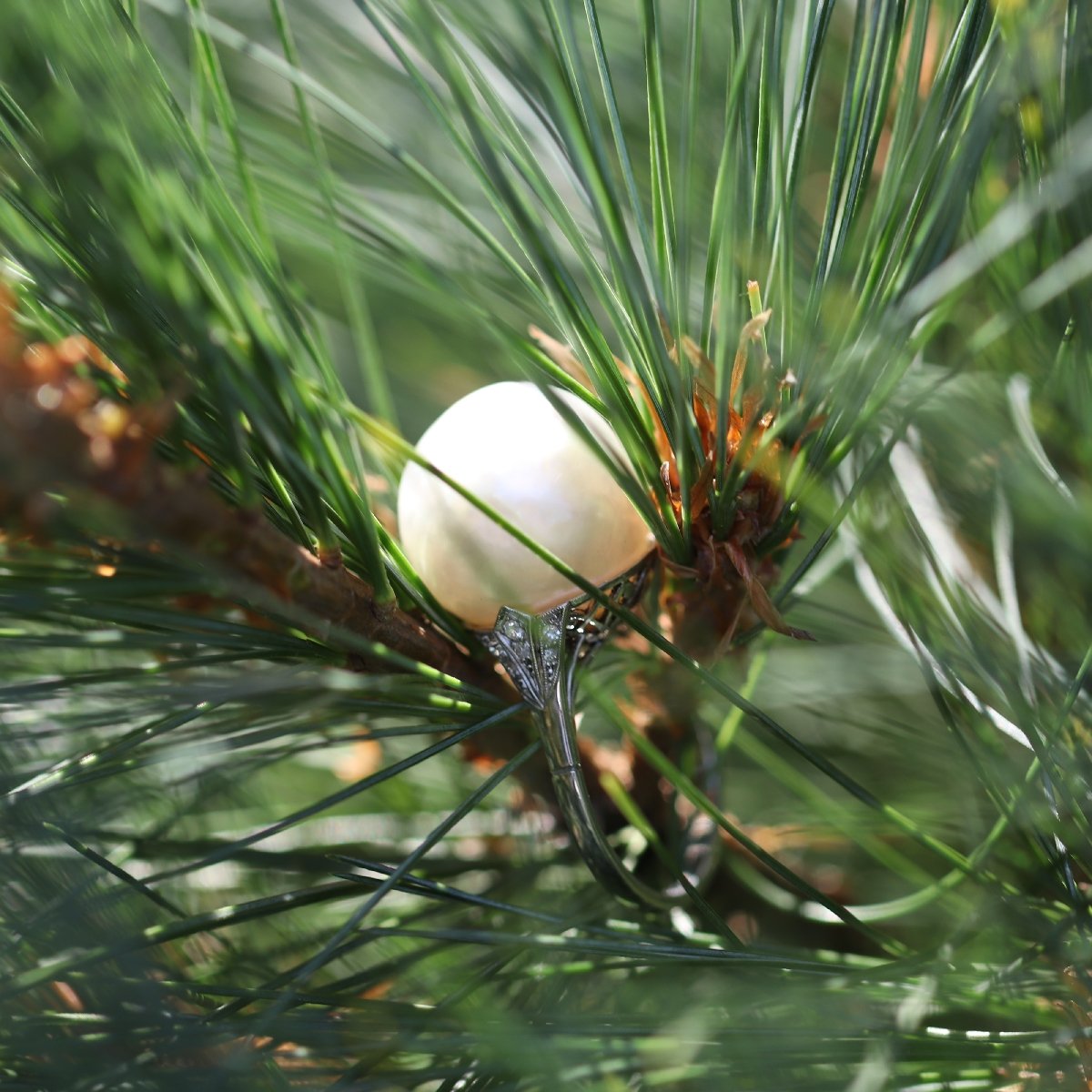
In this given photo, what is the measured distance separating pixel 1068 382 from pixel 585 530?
0.14 m

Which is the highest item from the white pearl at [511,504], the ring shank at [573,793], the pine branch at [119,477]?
the pine branch at [119,477]

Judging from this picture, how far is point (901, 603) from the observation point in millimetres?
293

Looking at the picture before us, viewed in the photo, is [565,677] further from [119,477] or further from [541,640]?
[119,477]

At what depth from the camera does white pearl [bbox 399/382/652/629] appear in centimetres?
27

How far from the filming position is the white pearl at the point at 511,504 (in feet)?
0.89

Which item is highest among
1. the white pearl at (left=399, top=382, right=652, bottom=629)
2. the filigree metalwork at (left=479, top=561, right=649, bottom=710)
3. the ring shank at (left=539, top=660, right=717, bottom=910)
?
the white pearl at (left=399, top=382, right=652, bottom=629)

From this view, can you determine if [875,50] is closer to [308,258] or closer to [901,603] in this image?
[901,603]

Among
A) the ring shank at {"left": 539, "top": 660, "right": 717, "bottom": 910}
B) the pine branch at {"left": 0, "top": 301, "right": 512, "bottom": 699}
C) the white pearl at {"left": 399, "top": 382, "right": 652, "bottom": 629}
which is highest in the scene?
the pine branch at {"left": 0, "top": 301, "right": 512, "bottom": 699}

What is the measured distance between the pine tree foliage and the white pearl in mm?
12

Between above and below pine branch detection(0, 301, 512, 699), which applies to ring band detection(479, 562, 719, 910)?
below

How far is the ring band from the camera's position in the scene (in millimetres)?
277

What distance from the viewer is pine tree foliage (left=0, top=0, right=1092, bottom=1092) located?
0.21 metres

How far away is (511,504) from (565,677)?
0.16ft

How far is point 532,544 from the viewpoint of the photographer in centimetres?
25
